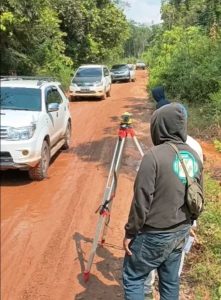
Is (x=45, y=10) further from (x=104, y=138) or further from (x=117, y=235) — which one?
(x=104, y=138)

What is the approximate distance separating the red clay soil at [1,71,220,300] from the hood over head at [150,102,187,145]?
0.60 m

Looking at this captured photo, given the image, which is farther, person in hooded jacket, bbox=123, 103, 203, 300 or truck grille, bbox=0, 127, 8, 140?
person in hooded jacket, bbox=123, 103, 203, 300

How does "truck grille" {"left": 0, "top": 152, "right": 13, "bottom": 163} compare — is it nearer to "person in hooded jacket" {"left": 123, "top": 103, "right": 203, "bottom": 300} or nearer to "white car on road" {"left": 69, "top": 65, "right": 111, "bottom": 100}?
"person in hooded jacket" {"left": 123, "top": 103, "right": 203, "bottom": 300}

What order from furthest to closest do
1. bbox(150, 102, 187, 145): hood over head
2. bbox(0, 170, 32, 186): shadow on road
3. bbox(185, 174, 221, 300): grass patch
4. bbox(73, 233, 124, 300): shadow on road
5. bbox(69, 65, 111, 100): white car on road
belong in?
bbox(69, 65, 111, 100): white car on road, bbox(185, 174, 221, 300): grass patch, bbox(73, 233, 124, 300): shadow on road, bbox(150, 102, 187, 145): hood over head, bbox(0, 170, 32, 186): shadow on road

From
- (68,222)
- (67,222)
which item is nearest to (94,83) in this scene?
(68,222)

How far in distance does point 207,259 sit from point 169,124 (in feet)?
8.07

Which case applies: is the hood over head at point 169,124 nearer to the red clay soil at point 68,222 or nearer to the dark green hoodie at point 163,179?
the dark green hoodie at point 163,179

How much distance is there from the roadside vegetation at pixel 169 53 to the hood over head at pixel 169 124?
573 millimetres

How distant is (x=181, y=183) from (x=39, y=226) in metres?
1.41

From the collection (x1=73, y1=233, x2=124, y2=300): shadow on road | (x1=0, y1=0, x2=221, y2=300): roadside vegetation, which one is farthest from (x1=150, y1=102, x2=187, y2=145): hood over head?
(x1=73, y1=233, x2=124, y2=300): shadow on road

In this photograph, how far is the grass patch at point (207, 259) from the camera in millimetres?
4273

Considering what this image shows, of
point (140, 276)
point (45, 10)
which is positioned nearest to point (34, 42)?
point (45, 10)

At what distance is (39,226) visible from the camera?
1.51 m

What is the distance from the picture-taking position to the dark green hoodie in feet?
8.79
